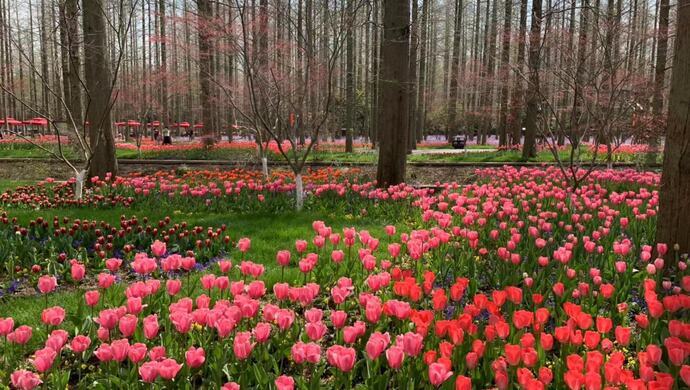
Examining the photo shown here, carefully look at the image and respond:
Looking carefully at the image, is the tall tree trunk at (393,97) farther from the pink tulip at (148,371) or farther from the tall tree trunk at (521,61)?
the pink tulip at (148,371)

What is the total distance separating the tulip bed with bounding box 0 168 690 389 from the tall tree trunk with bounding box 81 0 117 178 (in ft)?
14.5

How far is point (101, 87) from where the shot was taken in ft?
30.8

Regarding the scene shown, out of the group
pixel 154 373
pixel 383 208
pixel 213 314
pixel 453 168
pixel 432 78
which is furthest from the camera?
pixel 432 78

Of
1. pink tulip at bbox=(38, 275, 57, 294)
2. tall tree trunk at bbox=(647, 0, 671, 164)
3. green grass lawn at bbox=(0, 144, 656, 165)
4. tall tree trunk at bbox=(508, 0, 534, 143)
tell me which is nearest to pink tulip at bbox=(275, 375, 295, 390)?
pink tulip at bbox=(38, 275, 57, 294)

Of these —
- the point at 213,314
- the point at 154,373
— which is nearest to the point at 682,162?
the point at 213,314

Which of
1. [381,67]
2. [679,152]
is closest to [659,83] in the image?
[381,67]

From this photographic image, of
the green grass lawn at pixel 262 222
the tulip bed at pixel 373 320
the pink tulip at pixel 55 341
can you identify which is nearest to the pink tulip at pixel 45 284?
the tulip bed at pixel 373 320

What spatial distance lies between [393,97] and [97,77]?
5018mm

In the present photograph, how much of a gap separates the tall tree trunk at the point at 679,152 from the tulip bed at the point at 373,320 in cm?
18

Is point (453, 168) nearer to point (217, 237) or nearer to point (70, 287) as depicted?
point (217, 237)

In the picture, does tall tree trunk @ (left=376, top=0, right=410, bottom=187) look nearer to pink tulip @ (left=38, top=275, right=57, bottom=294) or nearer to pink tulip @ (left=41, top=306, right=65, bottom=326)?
pink tulip @ (left=38, top=275, right=57, bottom=294)

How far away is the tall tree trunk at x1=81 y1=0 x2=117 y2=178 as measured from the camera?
361 inches

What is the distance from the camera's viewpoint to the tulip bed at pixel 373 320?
6.62 ft

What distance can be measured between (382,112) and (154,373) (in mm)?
7424
